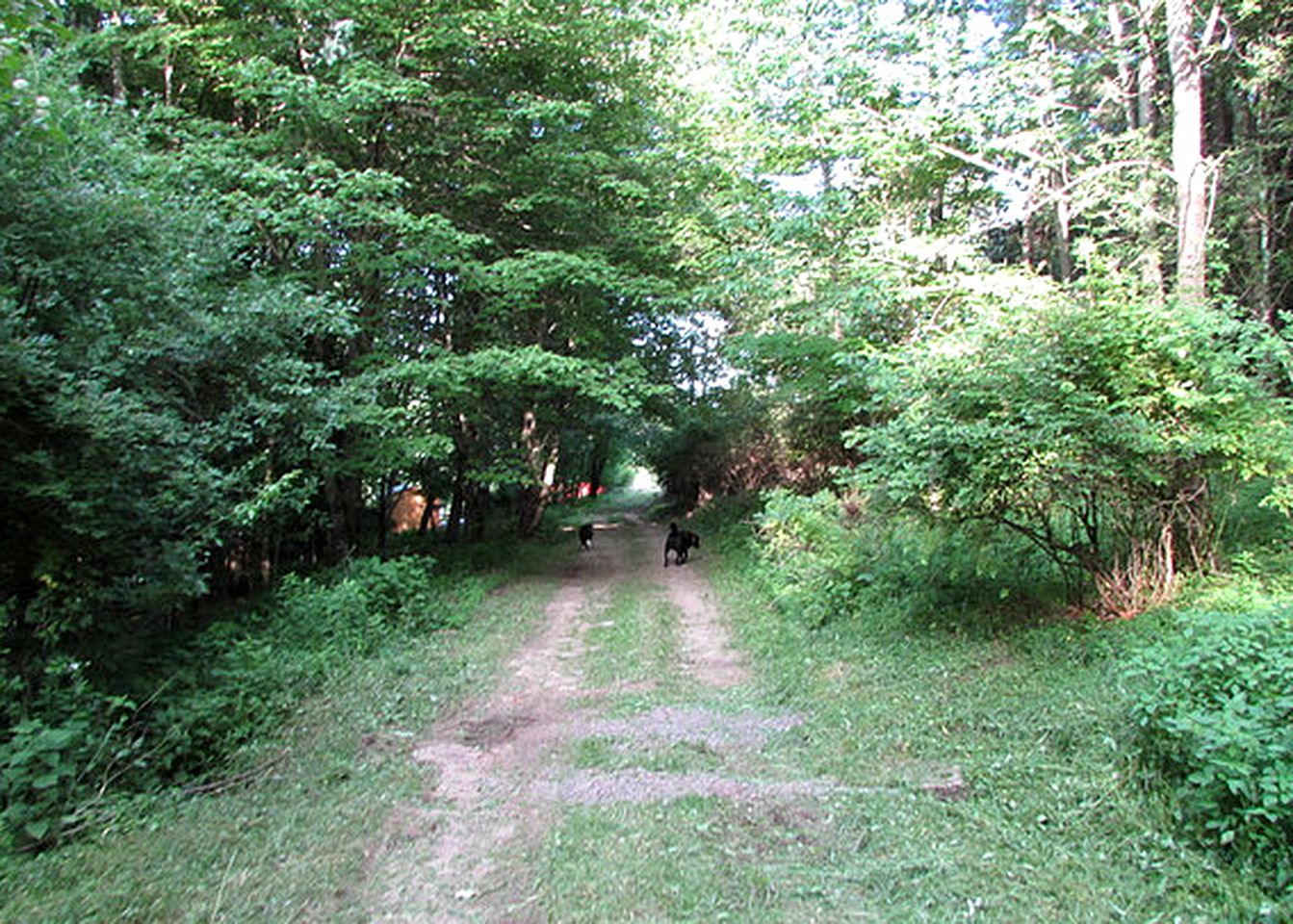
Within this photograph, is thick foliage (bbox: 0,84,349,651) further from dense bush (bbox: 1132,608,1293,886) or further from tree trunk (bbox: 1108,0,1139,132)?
tree trunk (bbox: 1108,0,1139,132)

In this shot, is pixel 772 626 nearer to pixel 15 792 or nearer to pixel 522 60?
pixel 15 792

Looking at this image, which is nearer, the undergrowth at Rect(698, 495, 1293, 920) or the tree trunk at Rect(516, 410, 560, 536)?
the undergrowth at Rect(698, 495, 1293, 920)

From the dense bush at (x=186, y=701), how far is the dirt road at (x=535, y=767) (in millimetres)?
1786

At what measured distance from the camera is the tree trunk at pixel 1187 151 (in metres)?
8.05

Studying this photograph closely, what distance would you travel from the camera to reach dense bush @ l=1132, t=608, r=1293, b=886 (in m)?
3.22

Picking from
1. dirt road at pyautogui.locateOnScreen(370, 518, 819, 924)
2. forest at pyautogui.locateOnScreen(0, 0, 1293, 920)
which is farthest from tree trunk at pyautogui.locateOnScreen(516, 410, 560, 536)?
dirt road at pyautogui.locateOnScreen(370, 518, 819, 924)

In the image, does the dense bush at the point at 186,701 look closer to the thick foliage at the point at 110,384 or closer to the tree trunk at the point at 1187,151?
the thick foliage at the point at 110,384

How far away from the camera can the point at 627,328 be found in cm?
1809

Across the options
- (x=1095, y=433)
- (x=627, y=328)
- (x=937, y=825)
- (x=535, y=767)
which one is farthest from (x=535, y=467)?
(x=937, y=825)

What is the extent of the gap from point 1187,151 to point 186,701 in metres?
11.9

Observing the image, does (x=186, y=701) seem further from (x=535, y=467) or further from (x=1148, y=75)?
(x=1148, y=75)

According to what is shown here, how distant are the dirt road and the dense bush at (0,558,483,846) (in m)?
1.79

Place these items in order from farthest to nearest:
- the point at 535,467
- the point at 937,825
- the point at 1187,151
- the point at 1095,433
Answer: the point at 535,467 → the point at 1187,151 → the point at 1095,433 → the point at 937,825

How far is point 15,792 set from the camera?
4.28m
